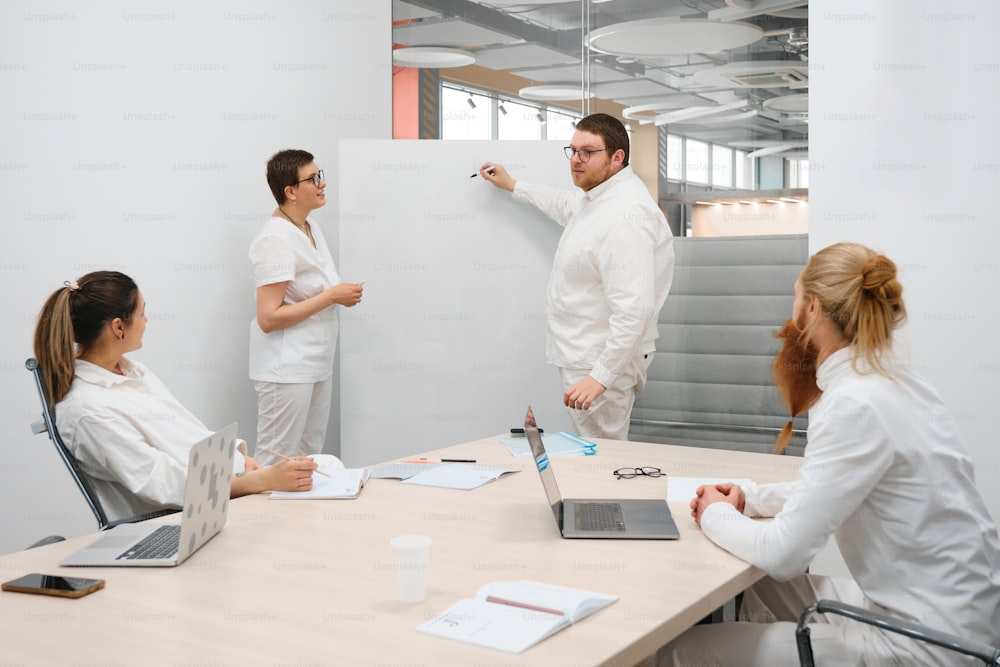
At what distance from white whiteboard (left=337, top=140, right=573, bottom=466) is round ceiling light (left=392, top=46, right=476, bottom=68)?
752 millimetres

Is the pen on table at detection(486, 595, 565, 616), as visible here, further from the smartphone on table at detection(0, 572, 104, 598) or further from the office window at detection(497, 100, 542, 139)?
the office window at detection(497, 100, 542, 139)

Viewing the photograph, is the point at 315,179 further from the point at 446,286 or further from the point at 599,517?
the point at 599,517

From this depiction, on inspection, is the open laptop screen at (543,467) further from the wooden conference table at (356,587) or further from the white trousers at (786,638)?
the white trousers at (786,638)

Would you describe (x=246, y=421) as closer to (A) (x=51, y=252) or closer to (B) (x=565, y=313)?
(A) (x=51, y=252)

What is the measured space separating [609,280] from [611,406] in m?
0.53

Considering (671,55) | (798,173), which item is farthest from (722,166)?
(671,55)

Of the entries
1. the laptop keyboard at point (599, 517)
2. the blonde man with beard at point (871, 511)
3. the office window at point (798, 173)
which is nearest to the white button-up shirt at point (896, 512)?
the blonde man with beard at point (871, 511)

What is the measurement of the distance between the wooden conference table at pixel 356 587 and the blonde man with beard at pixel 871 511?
0.49ft

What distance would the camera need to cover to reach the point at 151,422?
7.97 feet

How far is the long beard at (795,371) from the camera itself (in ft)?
7.09

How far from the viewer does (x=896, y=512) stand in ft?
6.11

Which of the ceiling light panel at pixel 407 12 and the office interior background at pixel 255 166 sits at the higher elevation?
the ceiling light panel at pixel 407 12

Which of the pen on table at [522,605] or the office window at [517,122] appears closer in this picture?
the pen on table at [522,605]

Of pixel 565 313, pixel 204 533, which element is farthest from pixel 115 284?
pixel 565 313
